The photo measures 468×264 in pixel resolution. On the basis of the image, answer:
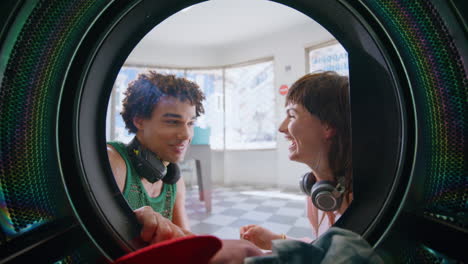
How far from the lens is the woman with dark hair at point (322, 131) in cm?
82

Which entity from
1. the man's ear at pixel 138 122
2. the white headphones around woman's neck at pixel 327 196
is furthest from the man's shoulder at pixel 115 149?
the white headphones around woman's neck at pixel 327 196

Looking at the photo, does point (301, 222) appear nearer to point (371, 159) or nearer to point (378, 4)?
point (371, 159)

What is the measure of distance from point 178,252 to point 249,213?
74.7 inches

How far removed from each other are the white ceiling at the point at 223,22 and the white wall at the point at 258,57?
121mm

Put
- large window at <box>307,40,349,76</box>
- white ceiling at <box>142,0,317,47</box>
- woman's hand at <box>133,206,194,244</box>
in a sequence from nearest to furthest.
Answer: woman's hand at <box>133,206,194,244</box>, white ceiling at <box>142,0,317,47</box>, large window at <box>307,40,349,76</box>

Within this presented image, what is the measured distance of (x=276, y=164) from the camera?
3312 millimetres

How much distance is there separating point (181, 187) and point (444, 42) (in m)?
1.18

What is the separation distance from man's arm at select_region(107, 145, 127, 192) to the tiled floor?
3.32 ft

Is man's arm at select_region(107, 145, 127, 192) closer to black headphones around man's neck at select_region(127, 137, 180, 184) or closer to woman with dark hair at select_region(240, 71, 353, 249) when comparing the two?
black headphones around man's neck at select_region(127, 137, 180, 184)

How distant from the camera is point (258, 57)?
135 inches

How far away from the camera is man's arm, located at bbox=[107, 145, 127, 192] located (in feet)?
2.77

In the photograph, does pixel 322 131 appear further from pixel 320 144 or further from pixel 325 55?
pixel 325 55

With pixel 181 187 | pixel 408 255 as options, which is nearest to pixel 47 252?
pixel 408 255

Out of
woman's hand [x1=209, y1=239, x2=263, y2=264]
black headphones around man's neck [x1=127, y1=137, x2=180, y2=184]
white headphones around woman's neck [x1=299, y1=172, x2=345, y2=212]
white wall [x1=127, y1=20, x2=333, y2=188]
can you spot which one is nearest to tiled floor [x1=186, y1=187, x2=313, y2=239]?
white wall [x1=127, y1=20, x2=333, y2=188]
